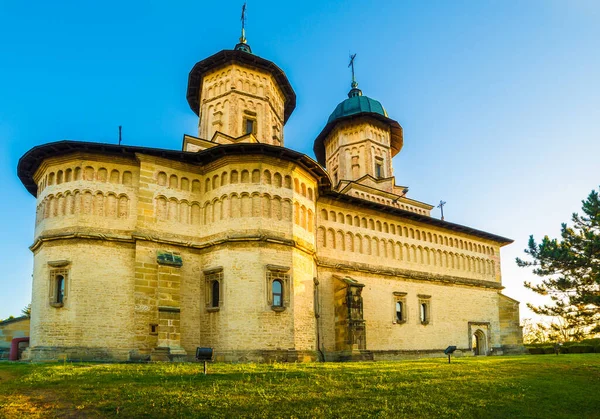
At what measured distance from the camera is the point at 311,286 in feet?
72.6

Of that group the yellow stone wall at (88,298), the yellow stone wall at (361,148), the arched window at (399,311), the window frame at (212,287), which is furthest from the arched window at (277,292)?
the yellow stone wall at (361,148)

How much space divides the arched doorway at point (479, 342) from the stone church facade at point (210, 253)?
23.7ft

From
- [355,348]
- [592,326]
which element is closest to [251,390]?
[355,348]

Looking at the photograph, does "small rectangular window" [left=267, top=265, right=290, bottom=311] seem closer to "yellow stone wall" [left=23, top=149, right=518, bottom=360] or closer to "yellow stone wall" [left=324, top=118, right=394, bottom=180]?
"yellow stone wall" [left=23, top=149, right=518, bottom=360]

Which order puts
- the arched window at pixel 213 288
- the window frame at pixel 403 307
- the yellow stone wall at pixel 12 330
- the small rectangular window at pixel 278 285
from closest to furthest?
the small rectangular window at pixel 278 285 < the arched window at pixel 213 288 < the yellow stone wall at pixel 12 330 < the window frame at pixel 403 307

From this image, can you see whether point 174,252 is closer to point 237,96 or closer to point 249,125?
point 249,125

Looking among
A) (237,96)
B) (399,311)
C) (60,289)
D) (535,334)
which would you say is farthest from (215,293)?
(535,334)

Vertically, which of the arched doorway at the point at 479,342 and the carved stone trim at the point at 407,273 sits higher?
the carved stone trim at the point at 407,273

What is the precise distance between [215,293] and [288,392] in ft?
33.2

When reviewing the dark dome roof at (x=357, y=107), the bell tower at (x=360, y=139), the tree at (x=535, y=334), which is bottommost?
the tree at (x=535, y=334)

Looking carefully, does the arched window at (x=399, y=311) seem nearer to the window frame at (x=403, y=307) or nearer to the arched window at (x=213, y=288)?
the window frame at (x=403, y=307)

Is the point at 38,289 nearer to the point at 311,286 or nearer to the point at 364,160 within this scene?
the point at 311,286

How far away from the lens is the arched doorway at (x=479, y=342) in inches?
1273

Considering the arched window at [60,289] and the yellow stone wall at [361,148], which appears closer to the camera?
the arched window at [60,289]
